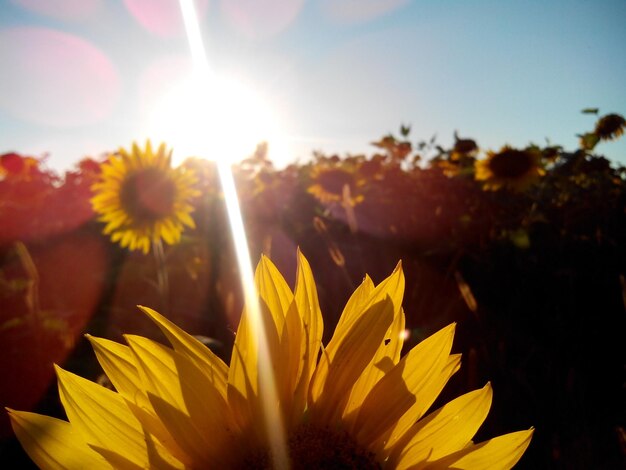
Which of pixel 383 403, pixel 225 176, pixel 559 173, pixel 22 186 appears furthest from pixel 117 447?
pixel 559 173

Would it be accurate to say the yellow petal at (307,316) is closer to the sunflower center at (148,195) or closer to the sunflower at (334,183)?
the sunflower center at (148,195)

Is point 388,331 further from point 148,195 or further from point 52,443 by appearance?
point 148,195

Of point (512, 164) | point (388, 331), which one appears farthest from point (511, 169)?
point (388, 331)

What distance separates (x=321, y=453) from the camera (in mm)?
546

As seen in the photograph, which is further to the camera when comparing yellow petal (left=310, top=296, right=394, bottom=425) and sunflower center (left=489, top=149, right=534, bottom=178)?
sunflower center (left=489, top=149, right=534, bottom=178)

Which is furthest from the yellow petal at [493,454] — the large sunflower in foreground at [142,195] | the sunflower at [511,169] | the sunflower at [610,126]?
the sunflower at [610,126]

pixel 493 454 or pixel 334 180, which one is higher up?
pixel 334 180

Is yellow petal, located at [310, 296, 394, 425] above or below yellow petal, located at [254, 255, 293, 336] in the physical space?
below

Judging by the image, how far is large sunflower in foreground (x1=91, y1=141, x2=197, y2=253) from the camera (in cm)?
256

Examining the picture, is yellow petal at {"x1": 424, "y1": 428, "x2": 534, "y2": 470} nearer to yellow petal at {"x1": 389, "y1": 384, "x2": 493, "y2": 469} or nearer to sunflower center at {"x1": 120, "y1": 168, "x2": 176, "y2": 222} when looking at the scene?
yellow petal at {"x1": 389, "y1": 384, "x2": 493, "y2": 469}

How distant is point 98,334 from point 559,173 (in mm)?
3374

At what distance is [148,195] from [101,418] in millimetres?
2265

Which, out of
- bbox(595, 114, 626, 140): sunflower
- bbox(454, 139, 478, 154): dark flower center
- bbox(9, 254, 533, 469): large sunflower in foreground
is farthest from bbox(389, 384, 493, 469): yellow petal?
bbox(595, 114, 626, 140): sunflower

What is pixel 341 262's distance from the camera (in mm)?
1411
